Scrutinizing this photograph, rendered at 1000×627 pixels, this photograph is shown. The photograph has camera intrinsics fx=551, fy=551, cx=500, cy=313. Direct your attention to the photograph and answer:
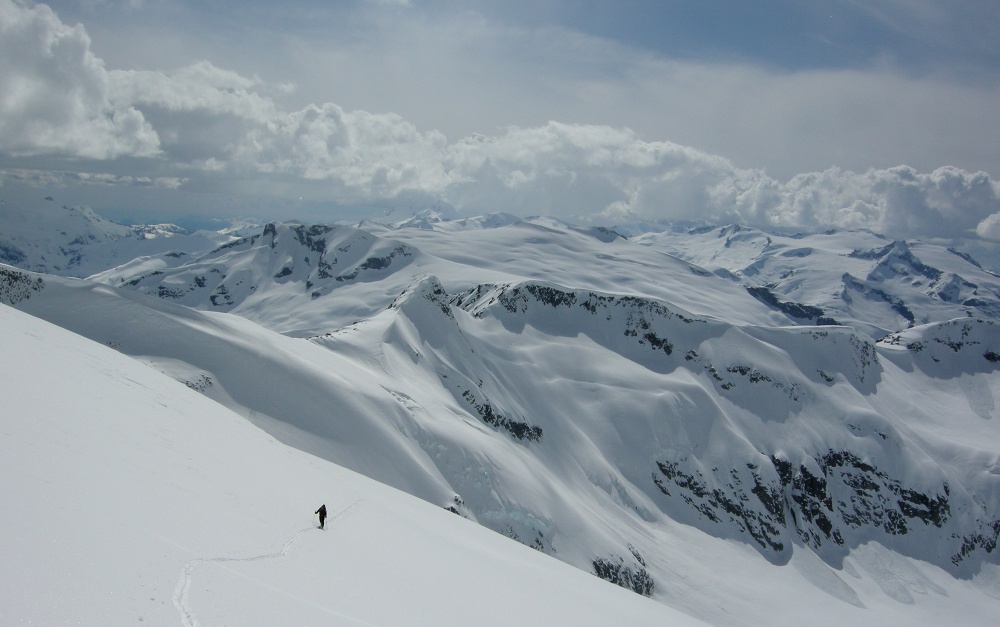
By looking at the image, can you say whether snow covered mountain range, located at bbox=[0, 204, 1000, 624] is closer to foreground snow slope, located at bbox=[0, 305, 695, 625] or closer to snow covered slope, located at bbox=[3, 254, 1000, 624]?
snow covered slope, located at bbox=[3, 254, 1000, 624]

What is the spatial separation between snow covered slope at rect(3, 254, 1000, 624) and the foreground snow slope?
86.1ft

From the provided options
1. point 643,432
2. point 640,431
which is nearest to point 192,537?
point 640,431

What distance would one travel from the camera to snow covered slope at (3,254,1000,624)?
54000mm

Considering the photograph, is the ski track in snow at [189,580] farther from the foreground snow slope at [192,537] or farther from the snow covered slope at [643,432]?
the snow covered slope at [643,432]

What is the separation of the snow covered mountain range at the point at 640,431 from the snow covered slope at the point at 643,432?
39 centimetres

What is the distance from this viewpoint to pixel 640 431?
118562mm

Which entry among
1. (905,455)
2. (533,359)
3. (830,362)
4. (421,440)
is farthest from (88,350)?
(830,362)

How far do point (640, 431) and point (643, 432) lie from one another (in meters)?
0.65

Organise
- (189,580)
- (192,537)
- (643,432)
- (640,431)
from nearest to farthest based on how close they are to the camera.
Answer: (189,580) → (192,537) → (643,432) → (640,431)

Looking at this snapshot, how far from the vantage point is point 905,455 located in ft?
444

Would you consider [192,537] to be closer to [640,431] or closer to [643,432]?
[640,431]

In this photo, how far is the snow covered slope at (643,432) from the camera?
5400cm

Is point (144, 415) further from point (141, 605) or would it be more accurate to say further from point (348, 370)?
point (348, 370)

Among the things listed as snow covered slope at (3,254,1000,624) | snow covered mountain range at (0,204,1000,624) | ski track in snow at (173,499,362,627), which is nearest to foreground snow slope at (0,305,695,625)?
ski track in snow at (173,499,362,627)
